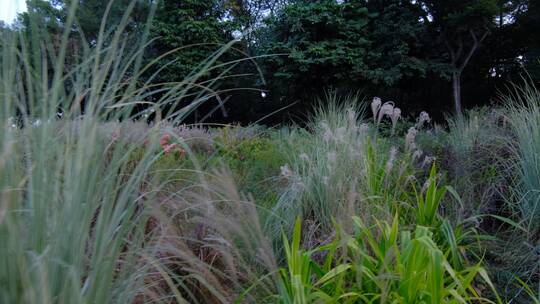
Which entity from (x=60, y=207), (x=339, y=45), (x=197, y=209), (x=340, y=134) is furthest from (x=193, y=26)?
(x=60, y=207)

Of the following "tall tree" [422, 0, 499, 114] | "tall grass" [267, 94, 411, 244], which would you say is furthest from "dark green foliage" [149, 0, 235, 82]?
"tall grass" [267, 94, 411, 244]

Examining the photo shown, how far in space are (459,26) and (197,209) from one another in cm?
2159

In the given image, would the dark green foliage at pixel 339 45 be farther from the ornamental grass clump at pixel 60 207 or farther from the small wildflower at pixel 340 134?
the ornamental grass clump at pixel 60 207

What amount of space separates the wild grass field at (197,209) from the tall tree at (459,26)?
16726 millimetres

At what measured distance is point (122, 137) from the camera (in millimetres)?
1641

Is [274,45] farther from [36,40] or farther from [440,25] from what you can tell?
[36,40]

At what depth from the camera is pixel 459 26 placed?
21219mm

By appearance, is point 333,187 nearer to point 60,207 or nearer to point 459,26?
point 60,207

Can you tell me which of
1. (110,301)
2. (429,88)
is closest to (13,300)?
(110,301)

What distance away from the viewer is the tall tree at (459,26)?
20.4 metres

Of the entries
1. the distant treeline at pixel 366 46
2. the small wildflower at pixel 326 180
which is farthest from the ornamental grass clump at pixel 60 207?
the distant treeline at pixel 366 46

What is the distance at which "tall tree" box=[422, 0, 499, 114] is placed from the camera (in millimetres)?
20422

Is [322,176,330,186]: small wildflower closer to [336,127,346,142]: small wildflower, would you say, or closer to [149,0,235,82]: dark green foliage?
[336,127,346,142]: small wildflower

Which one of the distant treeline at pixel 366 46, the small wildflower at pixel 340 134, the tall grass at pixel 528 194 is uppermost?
the distant treeline at pixel 366 46
